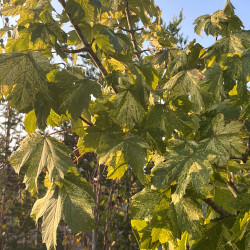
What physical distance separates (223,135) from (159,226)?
38 cm

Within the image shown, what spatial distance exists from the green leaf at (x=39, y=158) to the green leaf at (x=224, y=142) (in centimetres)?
45

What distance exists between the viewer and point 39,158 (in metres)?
1.02

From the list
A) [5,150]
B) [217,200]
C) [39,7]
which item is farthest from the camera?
[5,150]

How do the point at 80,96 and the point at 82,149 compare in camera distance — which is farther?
the point at 82,149

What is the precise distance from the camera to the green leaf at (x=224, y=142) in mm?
929

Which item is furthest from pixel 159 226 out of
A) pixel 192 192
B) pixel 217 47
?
pixel 217 47

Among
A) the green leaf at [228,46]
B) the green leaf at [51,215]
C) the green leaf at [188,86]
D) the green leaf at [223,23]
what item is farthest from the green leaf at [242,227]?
the green leaf at [223,23]

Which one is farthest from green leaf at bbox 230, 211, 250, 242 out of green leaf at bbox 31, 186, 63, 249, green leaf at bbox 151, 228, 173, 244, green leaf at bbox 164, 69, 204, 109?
green leaf at bbox 31, 186, 63, 249

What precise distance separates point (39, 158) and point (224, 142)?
60 cm

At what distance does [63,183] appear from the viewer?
1.03 m

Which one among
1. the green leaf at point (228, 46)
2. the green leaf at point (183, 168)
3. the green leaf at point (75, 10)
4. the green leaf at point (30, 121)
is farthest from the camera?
the green leaf at point (228, 46)

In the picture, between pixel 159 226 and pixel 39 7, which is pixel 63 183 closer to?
pixel 159 226

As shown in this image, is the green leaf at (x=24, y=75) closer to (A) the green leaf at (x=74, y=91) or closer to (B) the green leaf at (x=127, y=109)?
(A) the green leaf at (x=74, y=91)

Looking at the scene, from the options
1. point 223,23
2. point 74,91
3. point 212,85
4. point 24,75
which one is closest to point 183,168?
point 212,85
